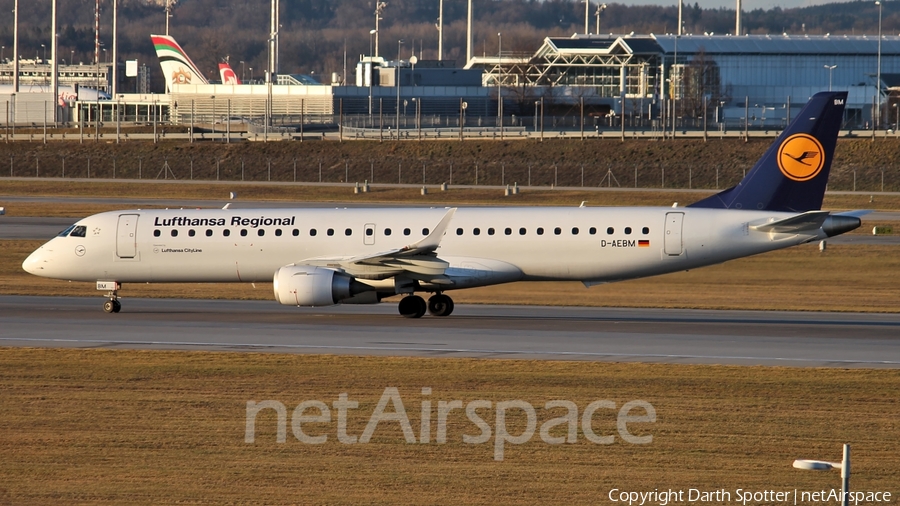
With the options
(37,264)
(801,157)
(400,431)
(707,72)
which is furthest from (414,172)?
(400,431)

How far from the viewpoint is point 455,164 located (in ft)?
319

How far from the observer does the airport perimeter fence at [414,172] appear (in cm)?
9069

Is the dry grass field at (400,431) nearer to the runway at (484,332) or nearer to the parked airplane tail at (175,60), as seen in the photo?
the runway at (484,332)

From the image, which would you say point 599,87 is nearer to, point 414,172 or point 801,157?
point 414,172

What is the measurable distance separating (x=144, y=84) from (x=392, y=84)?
6377 centimetres

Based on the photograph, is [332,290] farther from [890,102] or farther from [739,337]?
[890,102]

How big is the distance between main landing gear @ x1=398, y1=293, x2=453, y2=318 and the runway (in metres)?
0.39

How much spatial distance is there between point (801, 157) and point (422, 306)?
10.8m

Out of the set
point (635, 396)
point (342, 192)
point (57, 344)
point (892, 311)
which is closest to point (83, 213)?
point (342, 192)

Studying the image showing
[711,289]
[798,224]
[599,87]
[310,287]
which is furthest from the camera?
[599,87]

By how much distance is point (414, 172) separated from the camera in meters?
96.7

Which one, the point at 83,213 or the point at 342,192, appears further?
the point at 342,192

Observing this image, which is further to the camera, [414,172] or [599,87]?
[599,87]

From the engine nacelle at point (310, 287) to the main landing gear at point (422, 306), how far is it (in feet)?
7.67
